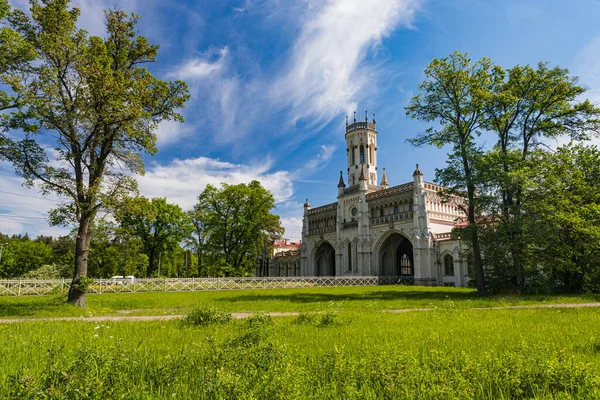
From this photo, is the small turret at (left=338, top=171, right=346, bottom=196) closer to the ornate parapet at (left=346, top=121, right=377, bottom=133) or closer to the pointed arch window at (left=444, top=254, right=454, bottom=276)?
the ornate parapet at (left=346, top=121, right=377, bottom=133)

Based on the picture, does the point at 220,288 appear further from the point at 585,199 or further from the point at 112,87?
the point at 585,199

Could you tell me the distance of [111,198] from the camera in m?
15.7

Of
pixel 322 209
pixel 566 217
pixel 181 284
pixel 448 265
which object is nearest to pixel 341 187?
pixel 322 209

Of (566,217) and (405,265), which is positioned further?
(405,265)

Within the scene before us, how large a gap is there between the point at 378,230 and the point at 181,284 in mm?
26496

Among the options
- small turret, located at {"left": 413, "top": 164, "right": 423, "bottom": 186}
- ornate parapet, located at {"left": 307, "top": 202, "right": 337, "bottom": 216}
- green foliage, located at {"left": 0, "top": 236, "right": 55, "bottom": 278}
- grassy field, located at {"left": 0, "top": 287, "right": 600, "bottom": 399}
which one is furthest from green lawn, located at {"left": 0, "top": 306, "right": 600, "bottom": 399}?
green foliage, located at {"left": 0, "top": 236, "right": 55, "bottom": 278}

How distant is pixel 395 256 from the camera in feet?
164

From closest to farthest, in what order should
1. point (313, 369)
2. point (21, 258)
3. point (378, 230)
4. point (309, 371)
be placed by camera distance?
point (309, 371)
point (313, 369)
point (378, 230)
point (21, 258)

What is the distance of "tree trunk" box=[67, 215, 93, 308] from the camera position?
595 inches

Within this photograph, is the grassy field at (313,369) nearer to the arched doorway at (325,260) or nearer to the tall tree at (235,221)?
the tall tree at (235,221)

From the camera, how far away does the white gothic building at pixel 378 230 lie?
42125 mm

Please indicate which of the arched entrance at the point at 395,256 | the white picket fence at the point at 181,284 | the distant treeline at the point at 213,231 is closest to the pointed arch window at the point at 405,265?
the arched entrance at the point at 395,256

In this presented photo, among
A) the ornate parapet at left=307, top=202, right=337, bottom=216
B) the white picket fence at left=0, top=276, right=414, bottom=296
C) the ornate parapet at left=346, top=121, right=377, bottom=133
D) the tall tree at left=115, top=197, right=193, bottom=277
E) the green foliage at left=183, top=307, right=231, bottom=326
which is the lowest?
the white picket fence at left=0, top=276, right=414, bottom=296

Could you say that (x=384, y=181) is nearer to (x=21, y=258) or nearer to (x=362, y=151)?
(x=362, y=151)
